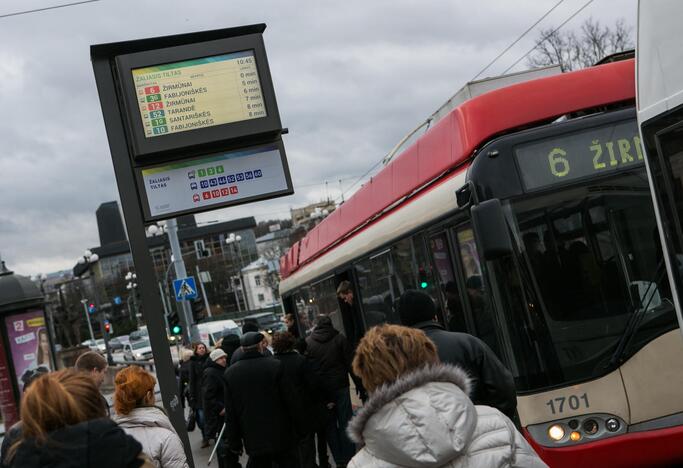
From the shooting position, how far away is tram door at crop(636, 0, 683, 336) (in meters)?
4.46

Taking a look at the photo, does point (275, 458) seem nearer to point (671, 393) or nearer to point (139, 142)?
point (139, 142)

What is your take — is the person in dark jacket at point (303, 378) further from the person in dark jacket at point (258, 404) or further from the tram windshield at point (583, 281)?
the tram windshield at point (583, 281)

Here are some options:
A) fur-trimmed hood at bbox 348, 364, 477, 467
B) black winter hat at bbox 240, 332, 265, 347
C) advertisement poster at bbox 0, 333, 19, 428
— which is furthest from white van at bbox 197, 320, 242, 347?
fur-trimmed hood at bbox 348, 364, 477, 467

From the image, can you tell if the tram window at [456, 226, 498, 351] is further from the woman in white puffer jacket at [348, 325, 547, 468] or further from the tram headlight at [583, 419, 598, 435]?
the woman in white puffer jacket at [348, 325, 547, 468]

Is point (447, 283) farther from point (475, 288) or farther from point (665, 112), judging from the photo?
point (665, 112)

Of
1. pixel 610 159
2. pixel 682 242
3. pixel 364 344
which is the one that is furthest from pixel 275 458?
pixel 364 344

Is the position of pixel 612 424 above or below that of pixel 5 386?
below

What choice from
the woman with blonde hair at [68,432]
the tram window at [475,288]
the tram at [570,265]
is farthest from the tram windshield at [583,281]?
the woman with blonde hair at [68,432]

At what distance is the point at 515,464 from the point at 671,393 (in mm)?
3284

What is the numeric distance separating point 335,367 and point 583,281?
12.6 ft

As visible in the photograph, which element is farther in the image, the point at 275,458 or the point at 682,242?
the point at 275,458

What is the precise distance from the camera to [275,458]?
7633 mm

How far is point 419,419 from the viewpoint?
282 cm

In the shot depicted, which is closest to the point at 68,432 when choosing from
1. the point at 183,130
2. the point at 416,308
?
the point at 416,308
